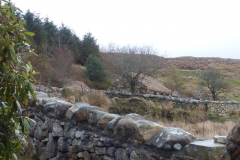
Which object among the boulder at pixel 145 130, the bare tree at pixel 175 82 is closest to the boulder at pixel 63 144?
the boulder at pixel 145 130

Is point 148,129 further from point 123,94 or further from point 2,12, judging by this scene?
point 123,94

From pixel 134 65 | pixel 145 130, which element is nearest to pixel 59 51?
pixel 134 65

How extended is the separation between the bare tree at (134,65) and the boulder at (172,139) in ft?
52.0

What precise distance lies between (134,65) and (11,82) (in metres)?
18.1

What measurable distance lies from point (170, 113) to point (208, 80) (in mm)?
18313

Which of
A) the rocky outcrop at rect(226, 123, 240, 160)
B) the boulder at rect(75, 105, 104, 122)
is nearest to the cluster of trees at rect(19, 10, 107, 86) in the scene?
the boulder at rect(75, 105, 104, 122)

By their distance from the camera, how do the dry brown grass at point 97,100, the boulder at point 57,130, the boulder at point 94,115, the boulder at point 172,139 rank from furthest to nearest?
1. the dry brown grass at point 97,100
2. the boulder at point 57,130
3. the boulder at point 94,115
4. the boulder at point 172,139

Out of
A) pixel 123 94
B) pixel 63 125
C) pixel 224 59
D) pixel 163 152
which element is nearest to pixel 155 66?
pixel 123 94

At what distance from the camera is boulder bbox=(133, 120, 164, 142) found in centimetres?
325

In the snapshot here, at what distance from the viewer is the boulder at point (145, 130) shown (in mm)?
3250

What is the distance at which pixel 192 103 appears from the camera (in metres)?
14.5

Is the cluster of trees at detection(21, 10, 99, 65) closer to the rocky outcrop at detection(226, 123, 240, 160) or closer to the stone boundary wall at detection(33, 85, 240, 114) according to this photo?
the stone boundary wall at detection(33, 85, 240, 114)

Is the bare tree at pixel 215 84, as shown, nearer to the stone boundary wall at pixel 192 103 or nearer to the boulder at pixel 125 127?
the stone boundary wall at pixel 192 103

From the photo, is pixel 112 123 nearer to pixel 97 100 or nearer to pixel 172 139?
pixel 172 139
